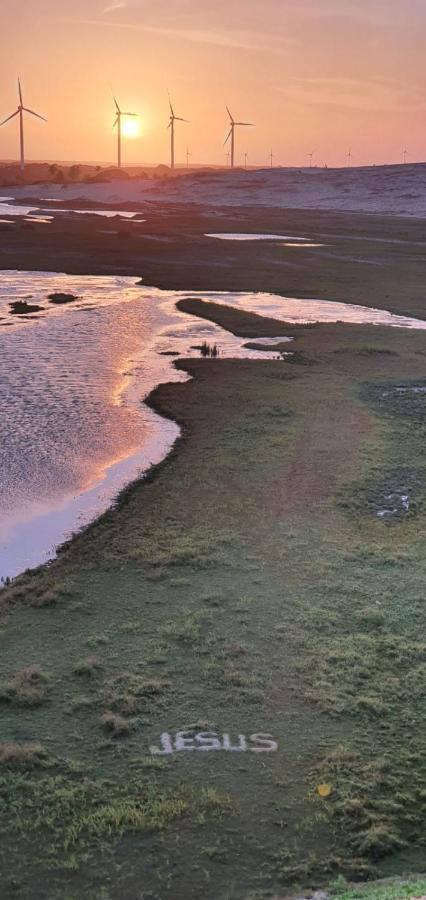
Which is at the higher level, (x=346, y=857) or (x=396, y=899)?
(x=396, y=899)

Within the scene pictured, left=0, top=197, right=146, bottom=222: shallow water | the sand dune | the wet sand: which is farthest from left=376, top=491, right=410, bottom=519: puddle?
the sand dune

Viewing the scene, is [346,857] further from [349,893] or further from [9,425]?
[9,425]

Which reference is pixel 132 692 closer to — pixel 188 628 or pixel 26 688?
pixel 26 688

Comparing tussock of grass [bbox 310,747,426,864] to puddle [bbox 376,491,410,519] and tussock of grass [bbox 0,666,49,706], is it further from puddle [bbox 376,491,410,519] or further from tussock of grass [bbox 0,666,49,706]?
puddle [bbox 376,491,410,519]

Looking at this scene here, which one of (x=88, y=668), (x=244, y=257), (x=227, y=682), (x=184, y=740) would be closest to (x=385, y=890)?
(x=184, y=740)

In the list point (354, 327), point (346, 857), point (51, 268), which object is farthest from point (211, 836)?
point (51, 268)
